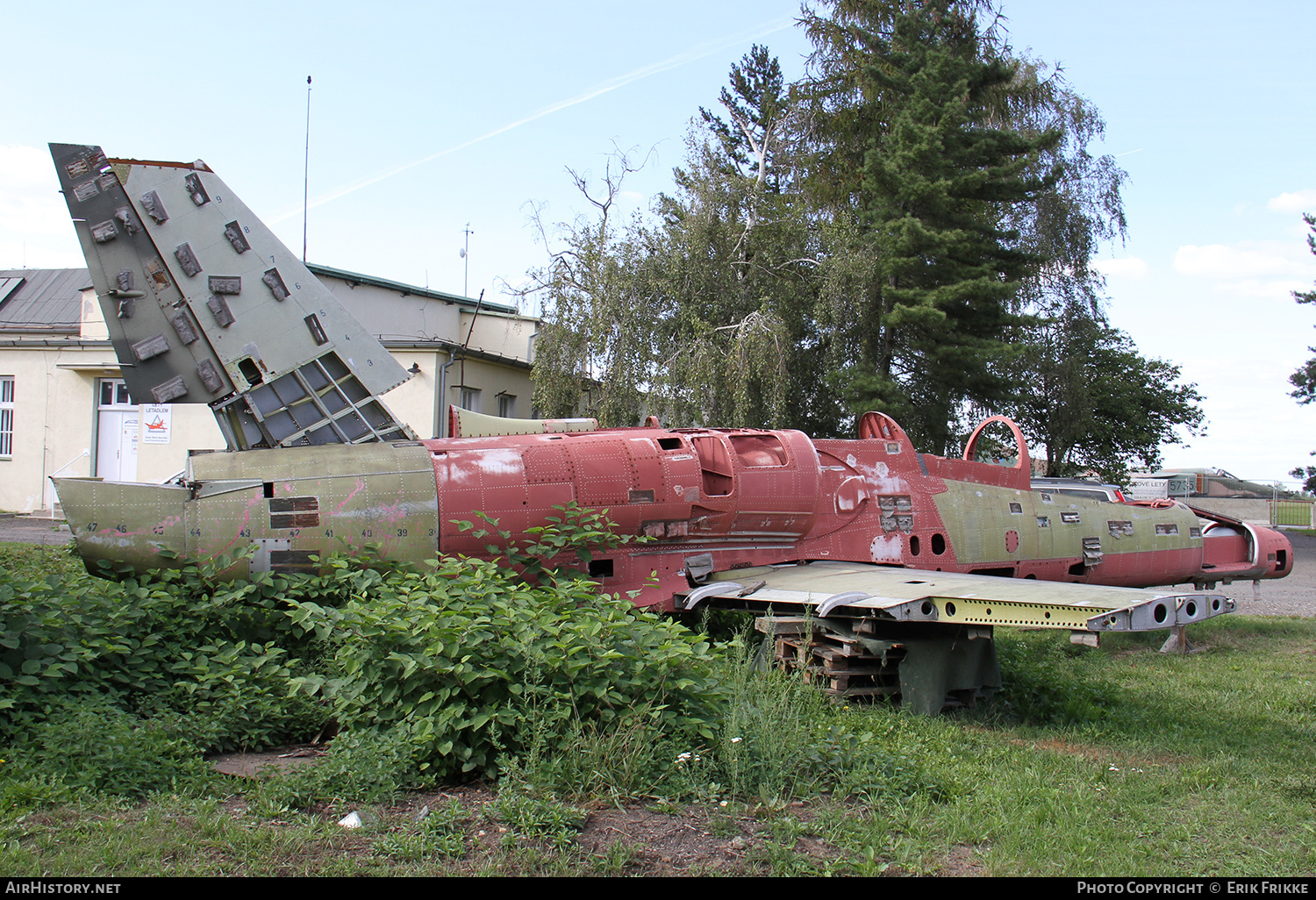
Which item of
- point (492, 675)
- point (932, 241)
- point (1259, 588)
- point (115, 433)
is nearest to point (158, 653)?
point (492, 675)

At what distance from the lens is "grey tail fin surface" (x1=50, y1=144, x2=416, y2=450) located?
29.5ft

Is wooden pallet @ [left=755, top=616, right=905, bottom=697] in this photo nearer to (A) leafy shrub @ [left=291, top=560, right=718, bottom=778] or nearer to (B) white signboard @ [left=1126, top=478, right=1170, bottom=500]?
(A) leafy shrub @ [left=291, top=560, right=718, bottom=778]

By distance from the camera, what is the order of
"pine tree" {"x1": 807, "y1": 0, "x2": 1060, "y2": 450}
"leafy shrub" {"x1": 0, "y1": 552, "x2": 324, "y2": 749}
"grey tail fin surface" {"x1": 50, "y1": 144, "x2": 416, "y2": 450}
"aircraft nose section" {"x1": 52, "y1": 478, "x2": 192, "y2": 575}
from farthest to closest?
"pine tree" {"x1": 807, "y1": 0, "x2": 1060, "y2": 450} < "grey tail fin surface" {"x1": 50, "y1": 144, "x2": 416, "y2": 450} < "aircraft nose section" {"x1": 52, "y1": 478, "x2": 192, "y2": 575} < "leafy shrub" {"x1": 0, "y1": 552, "x2": 324, "y2": 749}

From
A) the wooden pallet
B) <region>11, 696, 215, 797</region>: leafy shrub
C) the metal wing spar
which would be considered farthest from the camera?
the wooden pallet

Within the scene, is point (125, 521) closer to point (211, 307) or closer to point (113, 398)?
point (211, 307)

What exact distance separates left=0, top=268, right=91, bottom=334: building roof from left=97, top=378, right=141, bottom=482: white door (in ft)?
8.33

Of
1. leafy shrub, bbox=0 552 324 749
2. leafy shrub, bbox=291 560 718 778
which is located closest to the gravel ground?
leafy shrub, bbox=0 552 324 749

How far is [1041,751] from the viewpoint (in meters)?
6.71

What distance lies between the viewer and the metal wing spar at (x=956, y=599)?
21.5 feet

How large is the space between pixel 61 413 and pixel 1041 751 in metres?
24.2

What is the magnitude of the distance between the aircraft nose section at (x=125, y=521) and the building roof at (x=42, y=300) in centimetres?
1948

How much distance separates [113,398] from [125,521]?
58.3 ft

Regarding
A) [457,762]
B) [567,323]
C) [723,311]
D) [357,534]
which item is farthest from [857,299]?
[457,762]

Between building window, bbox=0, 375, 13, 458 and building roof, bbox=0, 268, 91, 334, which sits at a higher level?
building roof, bbox=0, 268, 91, 334
